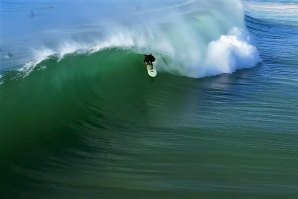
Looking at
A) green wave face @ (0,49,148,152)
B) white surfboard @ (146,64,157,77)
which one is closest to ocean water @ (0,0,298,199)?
green wave face @ (0,49,148,152)

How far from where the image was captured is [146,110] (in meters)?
10.6

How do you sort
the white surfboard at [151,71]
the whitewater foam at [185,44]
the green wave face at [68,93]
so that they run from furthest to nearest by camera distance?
the whitewater foam at [185,44] < the white surfboard at [151,71] < the green wave face at [68,93]

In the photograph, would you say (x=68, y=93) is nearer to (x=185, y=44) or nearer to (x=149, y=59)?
(x=149, y=59)

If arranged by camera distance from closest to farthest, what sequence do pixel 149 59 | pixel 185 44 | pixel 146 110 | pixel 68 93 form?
1. pixel 146 110
2. pixel 68 93
3. pixel 149 59
4. pixel 185 44

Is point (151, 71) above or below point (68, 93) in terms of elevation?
above

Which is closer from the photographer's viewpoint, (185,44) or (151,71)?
(151,71)

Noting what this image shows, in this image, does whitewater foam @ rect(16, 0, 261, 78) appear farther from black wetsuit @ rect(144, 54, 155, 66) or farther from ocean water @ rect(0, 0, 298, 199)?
black wetsuit @ rect(144, 54, 155, 66)

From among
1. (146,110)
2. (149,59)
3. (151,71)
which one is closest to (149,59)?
(149,59)

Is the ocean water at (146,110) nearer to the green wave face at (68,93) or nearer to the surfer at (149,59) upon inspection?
the green wave face at (68,93)

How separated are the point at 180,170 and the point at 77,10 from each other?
16952 millimetres

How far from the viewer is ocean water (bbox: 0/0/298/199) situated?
279 inches

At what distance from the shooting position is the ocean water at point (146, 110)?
23.2ft

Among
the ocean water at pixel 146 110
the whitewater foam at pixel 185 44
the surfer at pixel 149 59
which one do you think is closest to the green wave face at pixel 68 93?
the ocean water at pixel 146 110

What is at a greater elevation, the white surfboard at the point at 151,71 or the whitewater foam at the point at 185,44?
the whitewater foam at the point at 185,44
